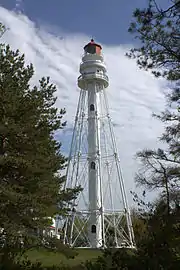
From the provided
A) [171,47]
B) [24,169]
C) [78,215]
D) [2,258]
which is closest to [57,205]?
[24,169]

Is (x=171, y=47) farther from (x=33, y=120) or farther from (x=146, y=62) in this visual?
(x=33, y=120)

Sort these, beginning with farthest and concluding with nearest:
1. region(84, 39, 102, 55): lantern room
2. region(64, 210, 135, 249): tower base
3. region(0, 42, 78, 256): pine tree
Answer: region(84, 39, 102, 55): lantern room
region(64, 210, 135, 249): tower base
region(0, 42, 78, 256): pine tree

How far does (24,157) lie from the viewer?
41.1 ft

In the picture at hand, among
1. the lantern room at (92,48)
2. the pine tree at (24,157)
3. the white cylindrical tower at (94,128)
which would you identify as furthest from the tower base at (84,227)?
the lantern room at (92,48)

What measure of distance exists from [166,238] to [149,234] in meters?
0.44

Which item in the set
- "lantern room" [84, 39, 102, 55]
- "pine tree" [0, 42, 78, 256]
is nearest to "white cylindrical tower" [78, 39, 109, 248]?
"lantern room" [84, 39, 102, 55]

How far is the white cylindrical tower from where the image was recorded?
26.9 meters

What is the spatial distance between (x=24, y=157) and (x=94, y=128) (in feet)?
53.8

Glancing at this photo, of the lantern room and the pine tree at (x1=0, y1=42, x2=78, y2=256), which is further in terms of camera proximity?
the lantern room

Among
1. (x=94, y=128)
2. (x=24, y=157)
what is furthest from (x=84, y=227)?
(x=24, y=157)

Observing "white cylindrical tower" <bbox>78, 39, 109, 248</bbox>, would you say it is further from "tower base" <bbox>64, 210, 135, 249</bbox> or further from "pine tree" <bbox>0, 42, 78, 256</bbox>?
"pine tree" <bbox>0, 42, 78, 256</bbox>

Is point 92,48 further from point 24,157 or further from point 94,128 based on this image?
point 24,157

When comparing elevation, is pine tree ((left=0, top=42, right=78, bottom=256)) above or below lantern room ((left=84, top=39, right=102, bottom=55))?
below

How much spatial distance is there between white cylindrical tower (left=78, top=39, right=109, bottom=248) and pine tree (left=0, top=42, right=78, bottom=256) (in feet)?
38.8
